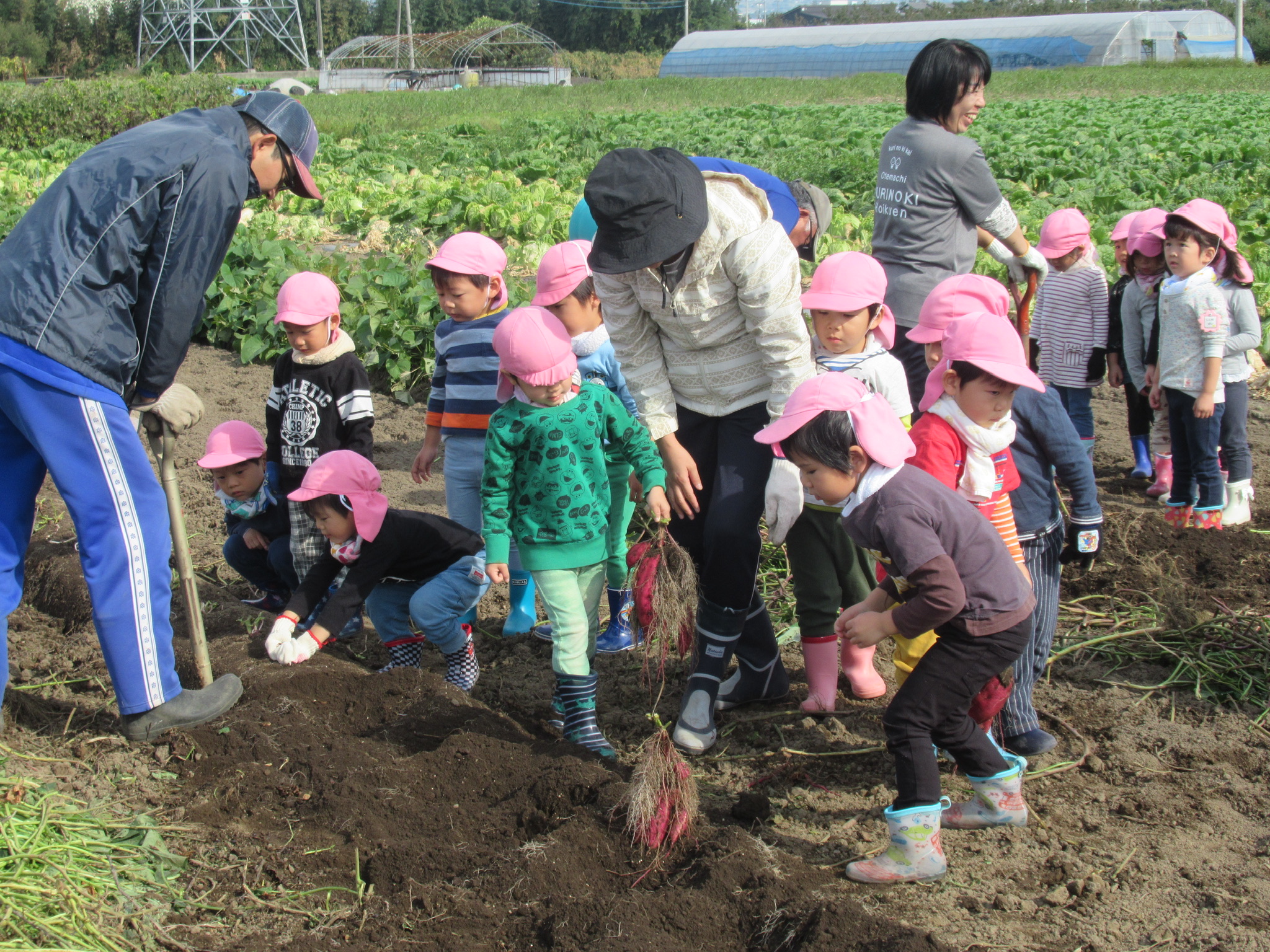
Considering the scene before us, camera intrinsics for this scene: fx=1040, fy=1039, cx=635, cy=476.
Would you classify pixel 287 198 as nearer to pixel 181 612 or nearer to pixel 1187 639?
pixel 181 612

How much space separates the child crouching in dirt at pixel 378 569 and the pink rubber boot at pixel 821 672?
1239 millimetres

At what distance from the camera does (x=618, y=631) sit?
4328 mm

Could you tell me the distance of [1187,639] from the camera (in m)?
3.88

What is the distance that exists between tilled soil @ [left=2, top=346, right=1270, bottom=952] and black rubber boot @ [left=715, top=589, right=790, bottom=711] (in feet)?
0.27

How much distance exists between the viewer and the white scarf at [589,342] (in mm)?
4113

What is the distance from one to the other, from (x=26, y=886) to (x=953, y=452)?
8.55 ft

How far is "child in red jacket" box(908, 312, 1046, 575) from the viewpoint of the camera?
9.41 feet

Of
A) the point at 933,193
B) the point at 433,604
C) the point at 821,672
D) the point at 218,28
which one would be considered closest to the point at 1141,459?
the point at 933,193

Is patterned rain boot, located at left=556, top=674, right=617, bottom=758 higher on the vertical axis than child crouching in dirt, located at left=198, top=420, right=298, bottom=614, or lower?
lower

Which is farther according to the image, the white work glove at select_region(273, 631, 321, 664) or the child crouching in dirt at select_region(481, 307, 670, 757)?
the white work glove at select_region(273, 631, 321, 664)

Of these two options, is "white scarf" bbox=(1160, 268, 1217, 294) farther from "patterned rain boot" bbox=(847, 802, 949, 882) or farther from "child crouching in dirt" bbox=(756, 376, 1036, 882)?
"patterned rain boot" bbox=(847, 802, 949, 882)

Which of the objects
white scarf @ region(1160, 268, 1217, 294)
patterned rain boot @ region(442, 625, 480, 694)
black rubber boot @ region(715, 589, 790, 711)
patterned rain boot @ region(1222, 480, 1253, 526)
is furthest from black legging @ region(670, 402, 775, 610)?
patterned rain boot @ region(1222, 480, 1253, 526)

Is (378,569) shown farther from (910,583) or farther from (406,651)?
(910,583)

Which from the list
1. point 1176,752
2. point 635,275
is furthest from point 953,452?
point 1176,752
